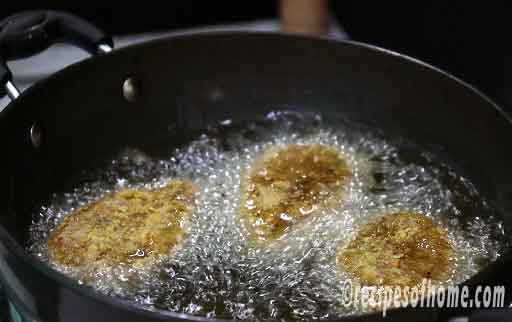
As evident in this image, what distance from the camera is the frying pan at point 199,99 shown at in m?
1.09

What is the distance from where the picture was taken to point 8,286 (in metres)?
0.85

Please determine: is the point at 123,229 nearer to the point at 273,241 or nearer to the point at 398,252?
the point at 273,241

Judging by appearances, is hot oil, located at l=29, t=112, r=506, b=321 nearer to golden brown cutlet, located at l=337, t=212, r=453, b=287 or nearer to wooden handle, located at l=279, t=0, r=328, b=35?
golden brown cutlet, located at l=337, t=212, r=453, b=287

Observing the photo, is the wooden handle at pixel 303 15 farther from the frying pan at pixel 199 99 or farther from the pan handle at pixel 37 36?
the pan handle at pixel 37 36

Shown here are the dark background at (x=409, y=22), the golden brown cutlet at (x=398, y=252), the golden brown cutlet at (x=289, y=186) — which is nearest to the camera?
the golden brown cutlet at (x=398, y=252)

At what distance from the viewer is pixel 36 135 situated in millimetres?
A: 1144

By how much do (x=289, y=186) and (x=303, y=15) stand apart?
0.64 m

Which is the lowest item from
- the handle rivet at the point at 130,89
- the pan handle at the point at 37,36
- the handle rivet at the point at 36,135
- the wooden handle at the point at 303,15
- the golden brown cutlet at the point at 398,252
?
the golden brown cutlet at the point at 398,252

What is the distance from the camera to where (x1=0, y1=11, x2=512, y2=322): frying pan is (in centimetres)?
109

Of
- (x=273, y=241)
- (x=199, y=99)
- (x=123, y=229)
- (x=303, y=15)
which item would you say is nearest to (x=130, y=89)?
(x=199, y=99)

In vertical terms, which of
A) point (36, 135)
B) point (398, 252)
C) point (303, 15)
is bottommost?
point (398, 252)

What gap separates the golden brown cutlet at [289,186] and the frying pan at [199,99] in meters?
0.14

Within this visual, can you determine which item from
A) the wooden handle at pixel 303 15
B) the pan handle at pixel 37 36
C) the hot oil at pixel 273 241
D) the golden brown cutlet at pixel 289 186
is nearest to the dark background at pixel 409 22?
the wooden handle at pixel 303 15

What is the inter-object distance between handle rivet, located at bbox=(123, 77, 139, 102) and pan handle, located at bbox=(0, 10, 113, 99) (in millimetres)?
74
